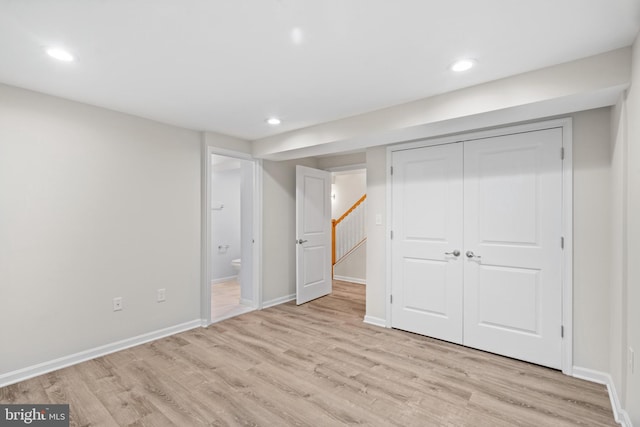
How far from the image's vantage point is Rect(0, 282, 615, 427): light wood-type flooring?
6.53 ft

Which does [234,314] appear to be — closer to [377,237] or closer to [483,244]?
[377,237]

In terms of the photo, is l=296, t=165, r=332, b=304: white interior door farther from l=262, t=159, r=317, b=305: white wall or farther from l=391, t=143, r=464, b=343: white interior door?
l=391, t=143, r=464, b=343: white interior door

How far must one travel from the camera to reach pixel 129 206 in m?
3.11

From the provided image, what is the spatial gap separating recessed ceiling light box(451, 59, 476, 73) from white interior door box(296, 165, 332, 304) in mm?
2711

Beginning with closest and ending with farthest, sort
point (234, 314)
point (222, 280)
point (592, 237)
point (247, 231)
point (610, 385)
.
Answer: point (610, 385)
point (592, 237)
point (234, 314)
point (247, 231)
point (222, 280)

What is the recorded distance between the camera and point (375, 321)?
3699 millimetres

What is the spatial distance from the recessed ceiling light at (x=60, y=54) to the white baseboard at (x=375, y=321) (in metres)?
3.61

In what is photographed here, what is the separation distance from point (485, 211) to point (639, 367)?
1.55 metres

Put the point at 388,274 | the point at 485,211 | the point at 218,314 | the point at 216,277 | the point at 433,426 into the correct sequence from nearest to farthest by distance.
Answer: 1. the point at 433,426
2. the point at 485,211
3. the point at 388,274
4. the point at 218,314
5. the point at 216,277

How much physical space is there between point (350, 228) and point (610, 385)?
15.5 ft

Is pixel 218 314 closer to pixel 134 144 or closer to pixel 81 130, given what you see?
pixel 134 144

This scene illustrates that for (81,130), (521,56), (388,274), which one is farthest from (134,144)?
(521,56)

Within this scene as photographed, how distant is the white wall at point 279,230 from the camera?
4398mm

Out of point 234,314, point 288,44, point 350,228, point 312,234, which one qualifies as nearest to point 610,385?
point 288,44
